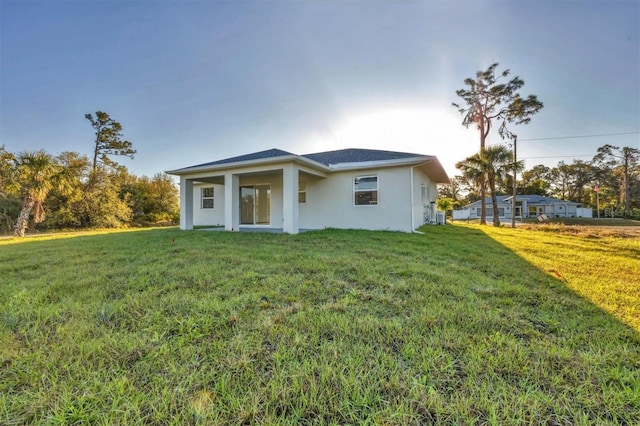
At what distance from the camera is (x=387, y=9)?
7.65 meters

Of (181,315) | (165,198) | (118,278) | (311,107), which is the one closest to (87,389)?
(181,315)

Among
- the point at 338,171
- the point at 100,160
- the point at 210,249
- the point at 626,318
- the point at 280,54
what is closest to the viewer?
the point at 626,318

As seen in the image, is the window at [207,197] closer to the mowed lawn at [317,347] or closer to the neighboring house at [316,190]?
the neighboring house at [316,190]

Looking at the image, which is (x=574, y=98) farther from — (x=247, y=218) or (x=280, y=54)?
(x=247, y=218)

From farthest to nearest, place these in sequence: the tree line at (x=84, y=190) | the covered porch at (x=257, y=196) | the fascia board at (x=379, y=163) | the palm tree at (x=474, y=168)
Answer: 1. the palm tree at (x=474, y=168)
2. the tree line at (x=84, y=190)
3. the fascia board at (x=379, y=163)
4. the covered porch at (x=257, y=196)

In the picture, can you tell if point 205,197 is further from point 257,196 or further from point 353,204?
point 353,204

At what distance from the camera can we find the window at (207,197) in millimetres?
14039

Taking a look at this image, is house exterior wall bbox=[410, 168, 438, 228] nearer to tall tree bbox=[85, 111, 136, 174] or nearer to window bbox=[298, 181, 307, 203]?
window bbox=[298, 181, 307, 203]

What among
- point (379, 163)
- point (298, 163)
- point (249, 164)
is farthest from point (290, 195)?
point (379, 163)

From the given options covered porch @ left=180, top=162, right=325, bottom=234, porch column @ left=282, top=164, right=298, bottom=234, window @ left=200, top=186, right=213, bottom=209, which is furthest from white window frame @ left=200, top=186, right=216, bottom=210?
porch column @ left=282, top=164, right=298, bottom=234

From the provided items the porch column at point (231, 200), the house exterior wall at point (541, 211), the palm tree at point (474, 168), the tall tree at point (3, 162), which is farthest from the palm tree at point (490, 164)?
the tall tree at point (3, 162)

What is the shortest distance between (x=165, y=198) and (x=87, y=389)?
22.6m

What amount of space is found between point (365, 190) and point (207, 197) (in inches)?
357

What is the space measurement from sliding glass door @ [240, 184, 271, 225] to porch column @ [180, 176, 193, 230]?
214 centimetres
